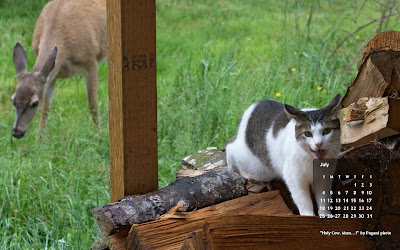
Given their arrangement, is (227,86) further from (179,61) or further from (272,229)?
(272,229)

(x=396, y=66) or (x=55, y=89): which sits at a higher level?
(x=396, y=66)

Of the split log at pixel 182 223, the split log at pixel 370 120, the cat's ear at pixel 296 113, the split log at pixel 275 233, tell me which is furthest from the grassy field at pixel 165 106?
the split log at pixel 370 120

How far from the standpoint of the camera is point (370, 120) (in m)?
2.66

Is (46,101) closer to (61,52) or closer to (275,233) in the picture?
(61,52)

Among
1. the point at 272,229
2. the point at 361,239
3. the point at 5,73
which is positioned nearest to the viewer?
the point at 272,229

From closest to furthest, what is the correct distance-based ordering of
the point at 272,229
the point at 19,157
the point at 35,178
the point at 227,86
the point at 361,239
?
the point at 272,229
the point at 361,239
the point at 35,178
the point at 19,157
the point at 227,86

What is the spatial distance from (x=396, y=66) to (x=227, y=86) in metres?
2.55

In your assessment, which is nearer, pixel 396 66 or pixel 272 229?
pixel 272 229

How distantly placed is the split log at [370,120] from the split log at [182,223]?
48 cm

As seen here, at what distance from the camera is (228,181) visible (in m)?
2.70

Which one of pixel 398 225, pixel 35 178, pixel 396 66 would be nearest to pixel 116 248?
pixel 398 225

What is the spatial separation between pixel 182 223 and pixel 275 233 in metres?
0.36

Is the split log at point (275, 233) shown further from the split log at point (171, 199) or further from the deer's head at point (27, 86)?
the deer's head at point (27, 86)
